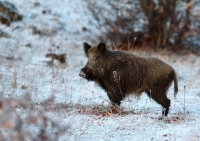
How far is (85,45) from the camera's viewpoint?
7090 mm

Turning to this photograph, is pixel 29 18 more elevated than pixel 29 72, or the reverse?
pixel 29 18

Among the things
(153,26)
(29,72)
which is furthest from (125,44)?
(29,72)

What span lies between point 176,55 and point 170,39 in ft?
2.62

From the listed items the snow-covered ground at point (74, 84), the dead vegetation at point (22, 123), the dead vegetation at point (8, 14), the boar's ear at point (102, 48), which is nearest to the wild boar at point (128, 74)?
the boar's ear at point (102, 48)

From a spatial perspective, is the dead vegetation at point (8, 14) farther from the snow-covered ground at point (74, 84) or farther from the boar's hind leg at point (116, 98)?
the boar's hind leg at point (116, 98)

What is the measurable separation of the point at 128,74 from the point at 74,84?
270cm

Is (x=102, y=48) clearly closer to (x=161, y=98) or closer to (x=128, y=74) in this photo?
(x=128, y=74)

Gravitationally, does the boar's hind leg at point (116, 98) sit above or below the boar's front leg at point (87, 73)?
below

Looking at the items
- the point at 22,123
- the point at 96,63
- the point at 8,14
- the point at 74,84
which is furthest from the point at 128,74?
the point at 8,14

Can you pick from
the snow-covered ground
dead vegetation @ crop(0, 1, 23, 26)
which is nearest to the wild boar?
the snow-covered ground

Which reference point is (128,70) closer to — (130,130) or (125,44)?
(130,130)

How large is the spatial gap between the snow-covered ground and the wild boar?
0.91 feet

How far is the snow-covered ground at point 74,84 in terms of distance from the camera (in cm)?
541

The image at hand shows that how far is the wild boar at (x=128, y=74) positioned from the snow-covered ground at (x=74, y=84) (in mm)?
277
